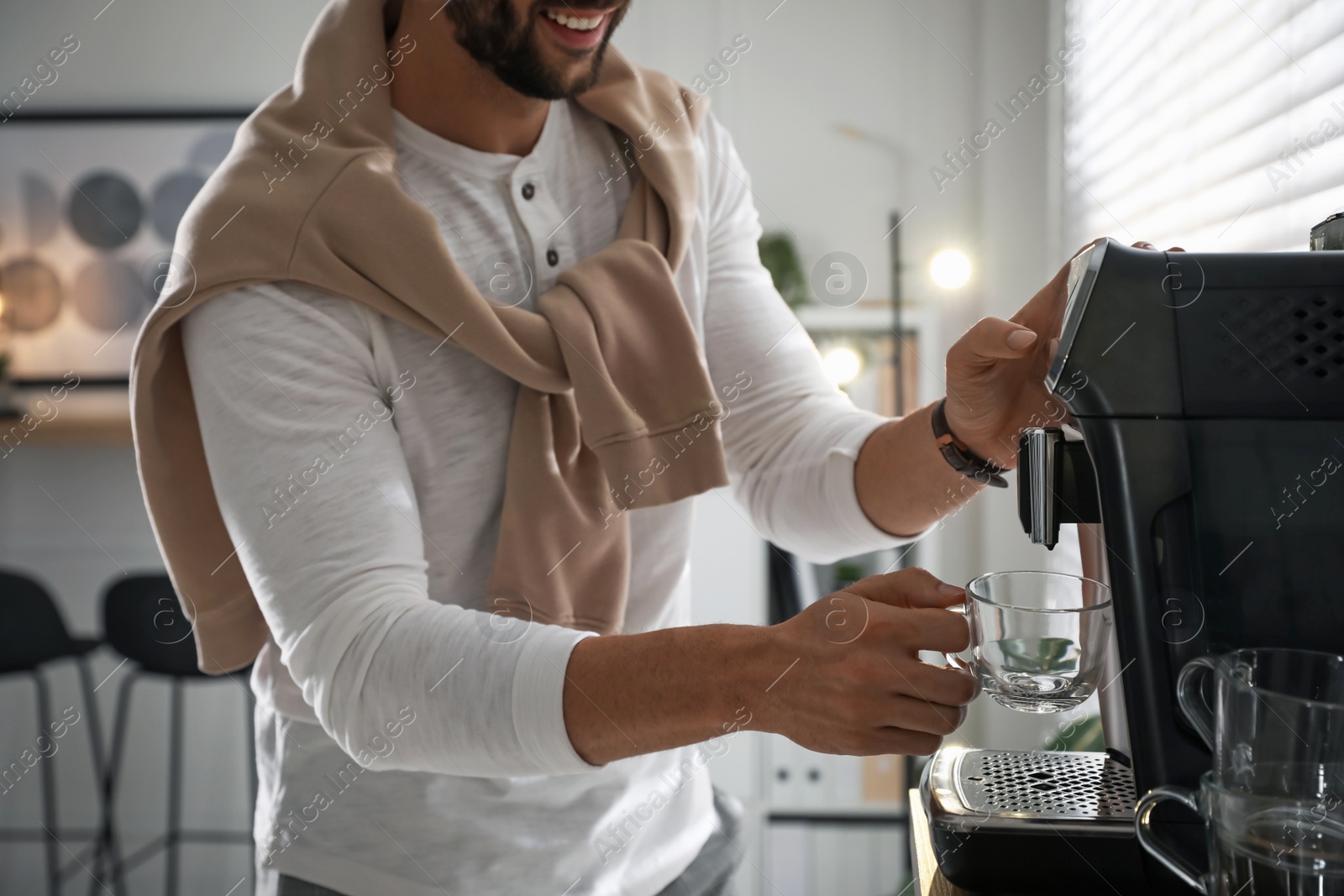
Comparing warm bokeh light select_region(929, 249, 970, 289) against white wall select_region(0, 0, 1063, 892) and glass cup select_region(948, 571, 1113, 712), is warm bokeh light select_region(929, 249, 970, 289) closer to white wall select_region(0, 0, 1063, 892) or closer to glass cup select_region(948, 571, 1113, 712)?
white wall select_region(0, 0, 1063, 892)

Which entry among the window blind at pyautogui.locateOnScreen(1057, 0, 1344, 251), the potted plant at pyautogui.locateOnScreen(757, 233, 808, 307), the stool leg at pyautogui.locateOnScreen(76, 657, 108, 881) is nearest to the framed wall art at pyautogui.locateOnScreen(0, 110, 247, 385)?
the stool leg at pyautogui.locateOnScreen(76, 657, 108, 881)

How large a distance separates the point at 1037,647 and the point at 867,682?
100 millimetres

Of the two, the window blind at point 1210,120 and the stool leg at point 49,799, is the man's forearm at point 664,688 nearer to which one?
the window blind at point 1210,120

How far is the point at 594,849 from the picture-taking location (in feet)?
2.97

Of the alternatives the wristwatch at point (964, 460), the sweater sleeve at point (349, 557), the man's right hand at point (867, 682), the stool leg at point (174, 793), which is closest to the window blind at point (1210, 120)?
the wristwatch at point (964, 460)

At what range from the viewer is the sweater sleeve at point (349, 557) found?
0.67 m

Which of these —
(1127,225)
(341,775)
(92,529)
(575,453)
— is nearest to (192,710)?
(92,529)

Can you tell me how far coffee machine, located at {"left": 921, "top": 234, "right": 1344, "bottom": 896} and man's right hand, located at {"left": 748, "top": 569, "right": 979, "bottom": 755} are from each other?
106 mm

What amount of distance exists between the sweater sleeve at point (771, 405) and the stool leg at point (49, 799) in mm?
1903

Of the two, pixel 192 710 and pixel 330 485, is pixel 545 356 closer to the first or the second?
pixel 330 485

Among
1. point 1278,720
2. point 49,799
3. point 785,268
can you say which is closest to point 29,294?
point 49,799

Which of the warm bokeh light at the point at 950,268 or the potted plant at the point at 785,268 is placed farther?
the potted plant at the point at 785,268

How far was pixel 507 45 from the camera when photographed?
0.88 m

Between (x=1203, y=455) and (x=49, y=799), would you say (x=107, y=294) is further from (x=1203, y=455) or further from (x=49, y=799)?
(x=1203, y=455)
